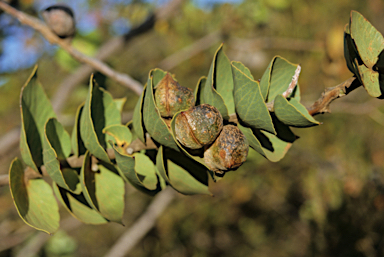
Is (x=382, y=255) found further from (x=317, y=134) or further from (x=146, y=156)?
(x=317, y=134)

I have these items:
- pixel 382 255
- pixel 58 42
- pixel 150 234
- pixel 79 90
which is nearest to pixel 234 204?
pixel 150 234

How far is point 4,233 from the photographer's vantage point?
1719 millimetres

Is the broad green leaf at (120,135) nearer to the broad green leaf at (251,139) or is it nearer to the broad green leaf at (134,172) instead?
the broad green leaf at (134,172)

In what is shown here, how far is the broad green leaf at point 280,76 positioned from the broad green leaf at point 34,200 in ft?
1.47

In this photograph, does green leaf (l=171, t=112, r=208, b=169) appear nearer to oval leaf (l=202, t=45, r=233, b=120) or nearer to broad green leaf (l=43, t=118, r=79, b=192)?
oval leaf (l=202, t=45, r=233, b=120)

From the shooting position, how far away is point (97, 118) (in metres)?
0.54

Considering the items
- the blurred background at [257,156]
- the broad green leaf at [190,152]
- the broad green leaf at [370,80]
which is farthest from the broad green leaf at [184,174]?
the blurred background at [257,156]

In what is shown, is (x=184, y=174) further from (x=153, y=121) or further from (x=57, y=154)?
(x=57, y=154)

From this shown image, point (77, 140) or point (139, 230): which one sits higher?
point (77, 140)

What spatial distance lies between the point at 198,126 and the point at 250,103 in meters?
0.08

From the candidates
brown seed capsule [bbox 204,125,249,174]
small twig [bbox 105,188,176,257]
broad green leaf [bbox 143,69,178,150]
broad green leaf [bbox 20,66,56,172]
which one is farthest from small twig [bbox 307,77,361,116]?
small twig [bbox 105,188,176,257]

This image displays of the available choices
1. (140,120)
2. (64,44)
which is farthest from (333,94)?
(64,44)

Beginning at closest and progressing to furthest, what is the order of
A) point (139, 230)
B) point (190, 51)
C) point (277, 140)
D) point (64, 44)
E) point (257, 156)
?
1. point (277, 140)
2. point (64, 44)
3. point (257, 156)
4. point (139, 230)
5. point (190, 51)

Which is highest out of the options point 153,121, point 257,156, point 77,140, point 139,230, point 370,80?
point 370,80
